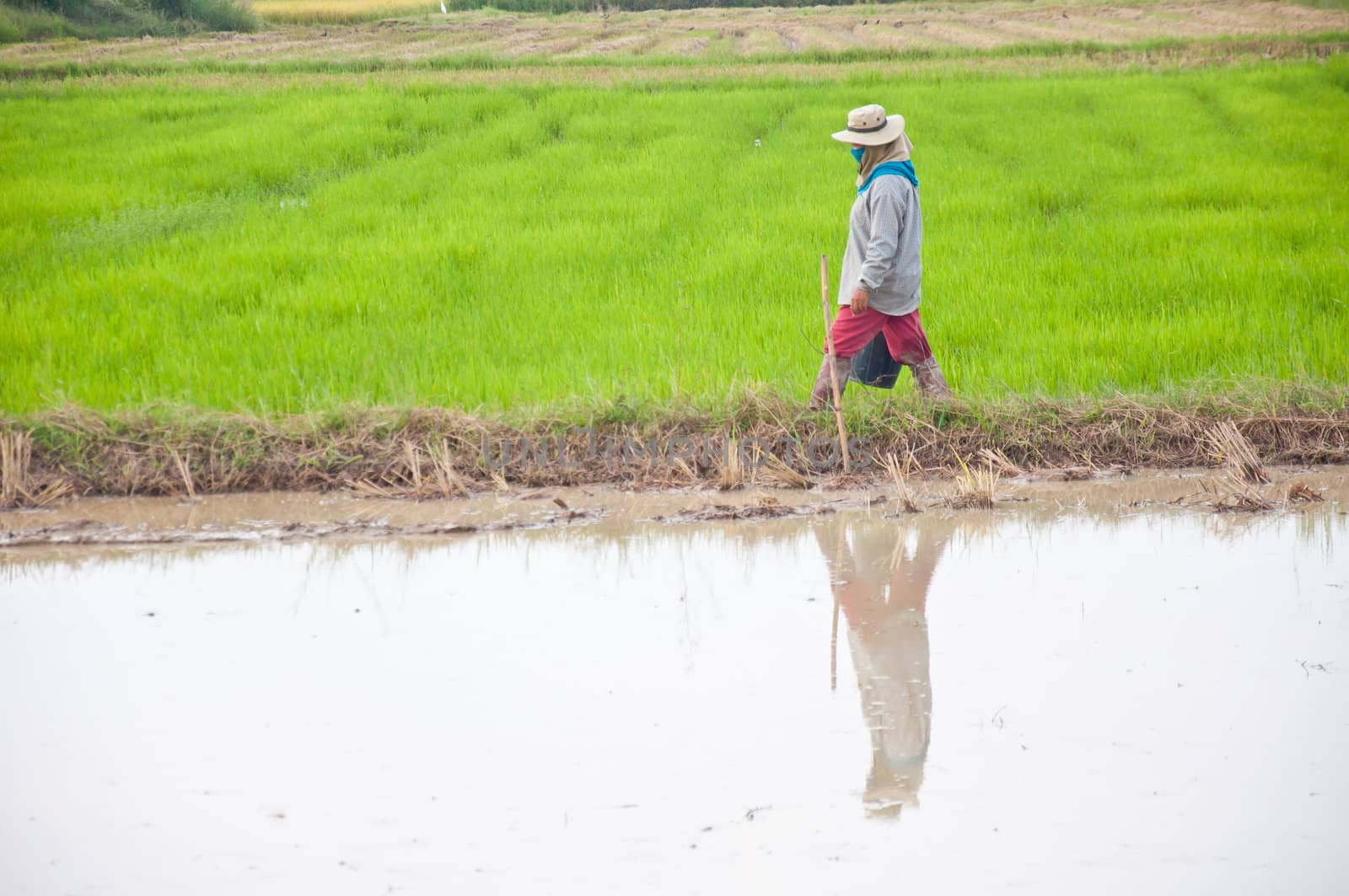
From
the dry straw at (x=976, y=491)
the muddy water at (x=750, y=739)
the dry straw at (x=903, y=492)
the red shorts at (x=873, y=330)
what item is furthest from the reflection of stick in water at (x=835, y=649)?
the red shorts at (x=873, y=330)

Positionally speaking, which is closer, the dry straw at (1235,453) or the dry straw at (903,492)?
the dry straw at (903,492)

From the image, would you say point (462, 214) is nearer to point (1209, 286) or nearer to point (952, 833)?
point (1209, 286)

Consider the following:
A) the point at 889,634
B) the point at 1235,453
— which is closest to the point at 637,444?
the point at 889,634

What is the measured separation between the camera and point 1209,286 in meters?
6.61

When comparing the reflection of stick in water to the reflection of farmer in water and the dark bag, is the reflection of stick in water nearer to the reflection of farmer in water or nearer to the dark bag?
the reflection of farmer in water

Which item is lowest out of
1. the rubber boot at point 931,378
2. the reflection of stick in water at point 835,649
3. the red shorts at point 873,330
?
Answer: the reflection of stick in water at point 835,649

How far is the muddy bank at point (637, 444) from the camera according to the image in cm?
478

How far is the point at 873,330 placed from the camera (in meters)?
4.68

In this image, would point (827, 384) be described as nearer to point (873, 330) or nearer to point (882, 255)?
point (873, 330)

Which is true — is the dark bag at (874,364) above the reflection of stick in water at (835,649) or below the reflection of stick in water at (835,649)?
above

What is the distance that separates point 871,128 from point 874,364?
0.98 m

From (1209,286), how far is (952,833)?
5.49 m

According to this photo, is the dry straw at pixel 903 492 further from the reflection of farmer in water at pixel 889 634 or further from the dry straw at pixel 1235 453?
the dry straw at pixel 1235 453

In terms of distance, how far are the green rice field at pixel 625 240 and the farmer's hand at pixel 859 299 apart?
2.35 feet
